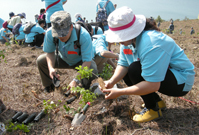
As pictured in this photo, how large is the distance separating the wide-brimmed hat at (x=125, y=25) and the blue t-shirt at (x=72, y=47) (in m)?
1.09

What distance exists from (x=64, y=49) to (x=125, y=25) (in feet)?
5.03

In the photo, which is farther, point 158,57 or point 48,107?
point 48,107

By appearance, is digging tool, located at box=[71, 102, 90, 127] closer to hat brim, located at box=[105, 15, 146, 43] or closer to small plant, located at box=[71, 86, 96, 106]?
small plant, located at box=[71, 86, 96, 106]

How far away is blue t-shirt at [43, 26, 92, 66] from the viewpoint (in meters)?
2.56

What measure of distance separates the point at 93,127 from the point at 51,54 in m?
1.58

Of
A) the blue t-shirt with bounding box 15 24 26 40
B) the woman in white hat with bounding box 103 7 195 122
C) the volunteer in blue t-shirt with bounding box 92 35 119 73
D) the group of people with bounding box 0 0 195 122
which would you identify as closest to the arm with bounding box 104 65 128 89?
the group of people with bounding box 0 0 195 122

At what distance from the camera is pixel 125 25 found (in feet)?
4.83

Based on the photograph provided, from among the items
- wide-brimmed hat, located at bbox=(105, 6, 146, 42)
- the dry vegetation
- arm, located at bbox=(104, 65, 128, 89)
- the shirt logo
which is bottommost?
the dry vegetation

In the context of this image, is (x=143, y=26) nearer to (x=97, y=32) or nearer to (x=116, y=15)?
(x=116, y=15)

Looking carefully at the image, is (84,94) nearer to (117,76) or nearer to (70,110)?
(70,110)

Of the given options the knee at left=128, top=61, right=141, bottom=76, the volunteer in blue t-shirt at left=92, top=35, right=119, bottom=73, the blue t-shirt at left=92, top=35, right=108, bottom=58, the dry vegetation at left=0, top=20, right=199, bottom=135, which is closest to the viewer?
the knee at left=128, top=61, right=141, bottom=76

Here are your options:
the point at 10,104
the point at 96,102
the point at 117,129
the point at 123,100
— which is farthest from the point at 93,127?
the point at 10,104

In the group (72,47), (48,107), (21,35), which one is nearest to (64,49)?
(72,47)

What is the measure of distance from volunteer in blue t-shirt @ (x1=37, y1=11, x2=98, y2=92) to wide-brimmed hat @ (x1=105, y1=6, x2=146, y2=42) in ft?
3.39
